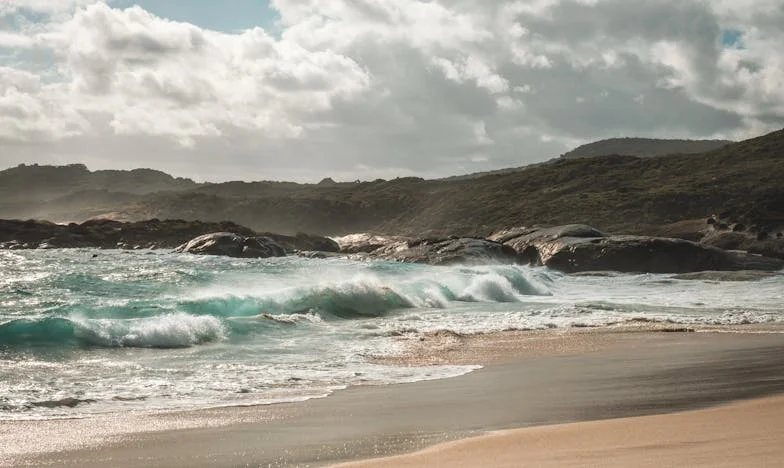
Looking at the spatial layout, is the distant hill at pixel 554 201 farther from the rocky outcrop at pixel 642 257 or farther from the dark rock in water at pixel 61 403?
the dark rock in water at pixel 61 403

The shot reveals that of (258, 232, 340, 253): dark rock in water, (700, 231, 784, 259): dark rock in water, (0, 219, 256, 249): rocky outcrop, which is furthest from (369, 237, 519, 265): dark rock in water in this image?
(0, 219, 256, 249): rocky outcrop

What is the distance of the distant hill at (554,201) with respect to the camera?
65.4 metres

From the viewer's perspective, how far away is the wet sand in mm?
6312

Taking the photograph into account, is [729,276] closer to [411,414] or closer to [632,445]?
[411,414]

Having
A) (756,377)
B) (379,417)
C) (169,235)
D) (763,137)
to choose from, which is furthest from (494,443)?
(763,137)

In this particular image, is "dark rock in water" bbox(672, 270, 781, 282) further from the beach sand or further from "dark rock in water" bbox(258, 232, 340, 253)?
"dark rock in water" bbox(258, 232, 340, 253)

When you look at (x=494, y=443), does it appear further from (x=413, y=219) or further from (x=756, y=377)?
(x=413, y=219)

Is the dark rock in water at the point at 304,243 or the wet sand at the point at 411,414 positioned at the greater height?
the dark rock in water at the point at 304,243

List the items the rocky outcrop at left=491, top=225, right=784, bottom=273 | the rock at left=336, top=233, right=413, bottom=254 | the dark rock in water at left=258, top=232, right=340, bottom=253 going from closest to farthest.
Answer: the rocky outcrop at left=491, top=225, right=784, bottom=273 < the rock at left=336, top=233, right=413, bottom=254 < the dark rock in water at left=258, top=232, right=340, bottom=253

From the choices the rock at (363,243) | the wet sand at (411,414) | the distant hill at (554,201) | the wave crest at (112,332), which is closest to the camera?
the wet sand at (411,414)

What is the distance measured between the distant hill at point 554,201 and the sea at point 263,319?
879 inches

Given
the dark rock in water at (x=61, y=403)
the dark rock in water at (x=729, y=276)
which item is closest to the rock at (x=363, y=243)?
the dark rock in water at (x=729, y=276)

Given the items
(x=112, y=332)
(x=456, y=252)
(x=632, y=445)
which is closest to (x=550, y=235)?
(x=456, y=252)

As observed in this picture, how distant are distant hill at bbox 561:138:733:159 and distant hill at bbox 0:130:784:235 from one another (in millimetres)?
66397
